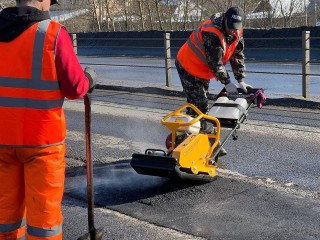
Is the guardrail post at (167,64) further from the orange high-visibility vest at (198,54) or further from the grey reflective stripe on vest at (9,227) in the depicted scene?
the grey reflective stripe on vest at (9,227)

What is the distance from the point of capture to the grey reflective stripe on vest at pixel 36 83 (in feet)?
10.3

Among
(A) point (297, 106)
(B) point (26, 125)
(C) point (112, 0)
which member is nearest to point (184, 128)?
(B) point (26, 125)

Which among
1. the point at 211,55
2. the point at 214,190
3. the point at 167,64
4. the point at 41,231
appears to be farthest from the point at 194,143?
the point at 167,64

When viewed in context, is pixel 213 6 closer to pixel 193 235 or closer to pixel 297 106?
pixel 297 106

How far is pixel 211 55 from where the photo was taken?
573 cm

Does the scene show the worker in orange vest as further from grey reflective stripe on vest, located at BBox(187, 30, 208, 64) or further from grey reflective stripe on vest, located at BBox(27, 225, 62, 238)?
grey reflective stripe on vest, located at BBox(187, 30, 208, 64)

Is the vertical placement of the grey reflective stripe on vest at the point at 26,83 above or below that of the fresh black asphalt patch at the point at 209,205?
above

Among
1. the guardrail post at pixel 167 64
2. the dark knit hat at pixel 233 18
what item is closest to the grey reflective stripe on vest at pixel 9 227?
the dark knit hat at pixel 233 18

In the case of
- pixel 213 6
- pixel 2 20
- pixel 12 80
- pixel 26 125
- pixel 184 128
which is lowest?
pixel 184 128

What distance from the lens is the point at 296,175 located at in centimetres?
575

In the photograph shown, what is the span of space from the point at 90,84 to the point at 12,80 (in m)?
0.54

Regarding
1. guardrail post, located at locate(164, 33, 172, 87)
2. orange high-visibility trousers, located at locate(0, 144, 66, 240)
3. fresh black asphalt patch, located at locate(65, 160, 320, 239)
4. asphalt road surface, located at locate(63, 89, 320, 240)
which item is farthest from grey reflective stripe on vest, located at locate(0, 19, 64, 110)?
guardrail post, located at locate(164, 33, 172, 87)

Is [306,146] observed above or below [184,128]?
below

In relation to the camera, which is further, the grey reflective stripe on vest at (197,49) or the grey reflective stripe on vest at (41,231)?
the grey reflective stripe on vest at (197,49)
